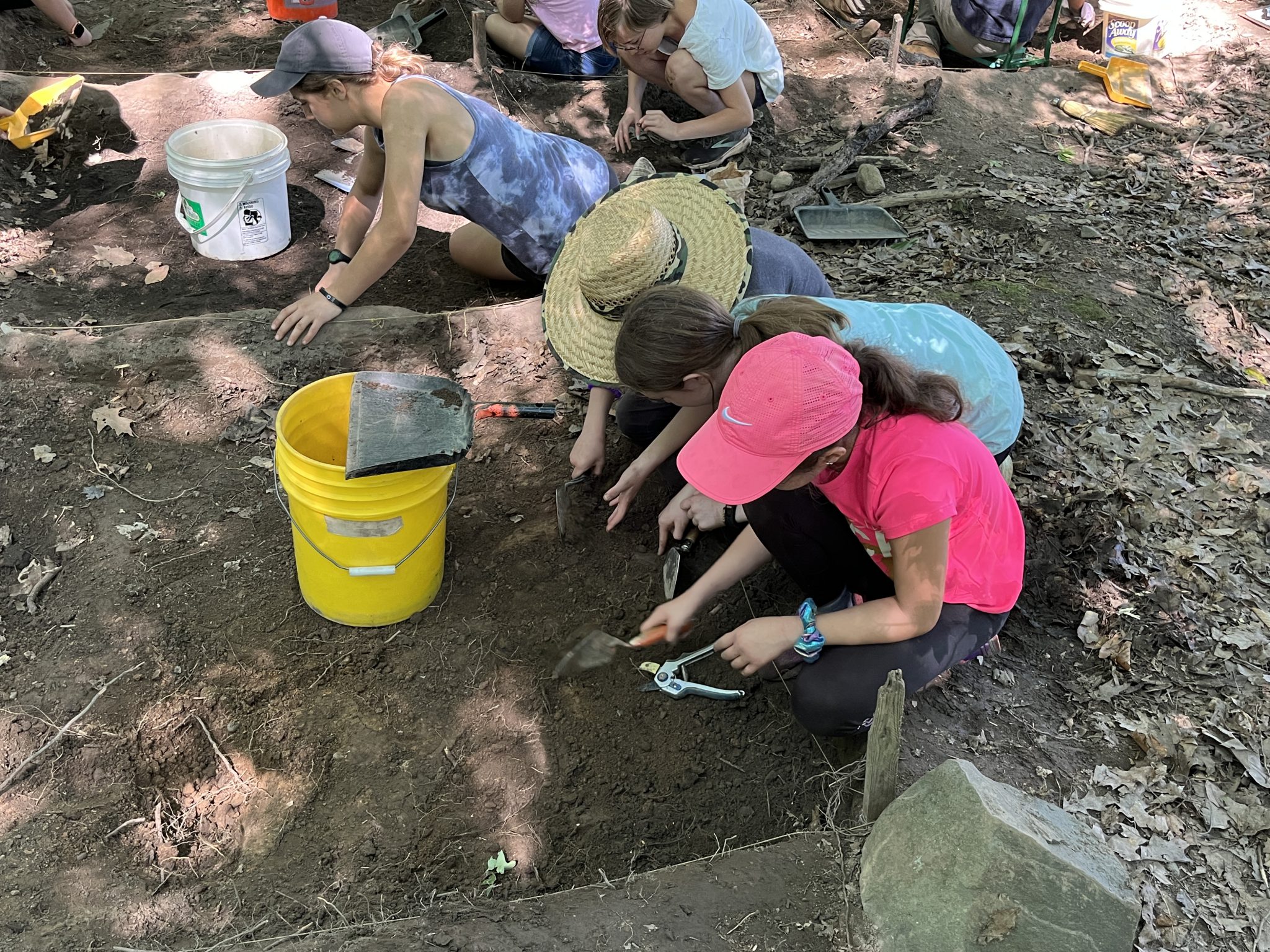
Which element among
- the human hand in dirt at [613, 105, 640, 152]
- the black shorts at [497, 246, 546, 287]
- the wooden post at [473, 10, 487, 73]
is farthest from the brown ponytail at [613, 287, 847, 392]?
the wooden post at [473, 10, 487, 73]

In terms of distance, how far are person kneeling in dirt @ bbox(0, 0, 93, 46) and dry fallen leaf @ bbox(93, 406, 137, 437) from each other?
13.2 ft

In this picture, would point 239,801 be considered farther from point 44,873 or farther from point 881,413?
point 881,413

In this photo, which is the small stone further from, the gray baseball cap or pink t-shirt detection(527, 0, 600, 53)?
the gray baseball cap

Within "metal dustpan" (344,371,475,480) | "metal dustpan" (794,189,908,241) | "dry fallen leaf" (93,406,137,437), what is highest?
"metal dustpan" (344,371,475,480)

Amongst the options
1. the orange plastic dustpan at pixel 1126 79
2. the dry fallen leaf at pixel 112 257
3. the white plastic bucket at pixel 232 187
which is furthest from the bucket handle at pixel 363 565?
the orange plastic dustpan at pixel 1126 79

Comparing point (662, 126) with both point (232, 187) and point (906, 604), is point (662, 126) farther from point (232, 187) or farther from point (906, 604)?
point (906, 604)

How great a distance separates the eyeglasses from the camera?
14.8ft

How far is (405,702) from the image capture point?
269 cm

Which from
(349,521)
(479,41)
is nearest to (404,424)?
(349,521)

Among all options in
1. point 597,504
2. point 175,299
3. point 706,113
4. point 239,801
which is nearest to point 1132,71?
point 706,113

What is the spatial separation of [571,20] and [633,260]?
404 cm

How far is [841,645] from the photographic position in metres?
2.32

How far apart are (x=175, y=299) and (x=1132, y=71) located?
224 inches

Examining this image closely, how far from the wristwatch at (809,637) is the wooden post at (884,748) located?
0.25 metres
